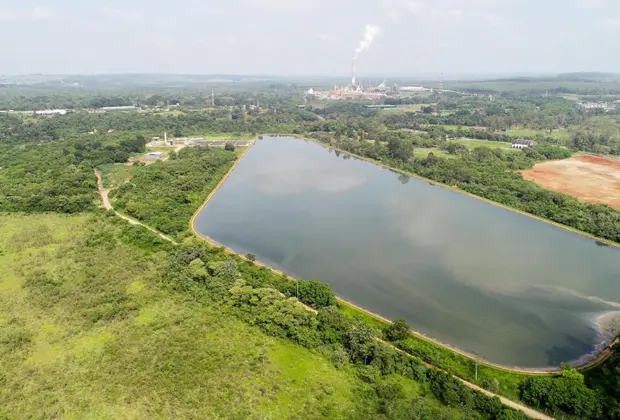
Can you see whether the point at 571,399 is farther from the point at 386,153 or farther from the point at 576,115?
the point at 576,115

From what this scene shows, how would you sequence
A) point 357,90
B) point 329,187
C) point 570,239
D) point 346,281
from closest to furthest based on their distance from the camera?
point 346,281 < point 570,239 < point 329,187 < point 357,90

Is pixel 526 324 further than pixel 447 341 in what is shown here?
Yes

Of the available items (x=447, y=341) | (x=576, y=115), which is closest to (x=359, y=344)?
(x=447, y=341)

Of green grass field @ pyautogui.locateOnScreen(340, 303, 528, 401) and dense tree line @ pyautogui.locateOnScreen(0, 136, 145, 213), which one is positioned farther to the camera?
dense tree line @ pyautogui.locateOnScreen(0, 136, 145, 213)

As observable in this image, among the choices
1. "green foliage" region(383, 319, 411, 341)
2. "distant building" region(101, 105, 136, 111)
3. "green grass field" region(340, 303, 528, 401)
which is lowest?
"green grass field" region(340, 303, 528, 401)

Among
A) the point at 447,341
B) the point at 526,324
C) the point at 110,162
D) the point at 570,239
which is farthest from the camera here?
the point at 110,162

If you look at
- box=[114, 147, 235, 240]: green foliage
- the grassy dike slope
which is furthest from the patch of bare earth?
box=[114, 147, 235, 240]: green foliage

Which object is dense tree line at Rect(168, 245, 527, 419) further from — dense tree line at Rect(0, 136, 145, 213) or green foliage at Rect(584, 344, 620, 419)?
dense tree line at Rect(0, 136, 145, 213)
